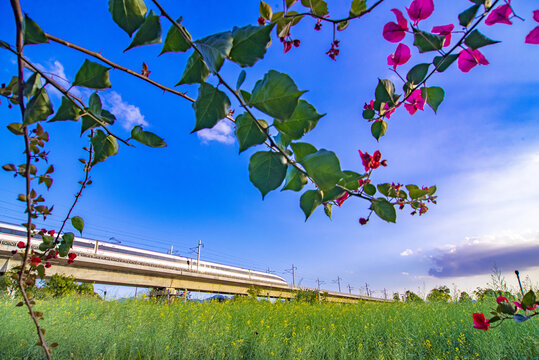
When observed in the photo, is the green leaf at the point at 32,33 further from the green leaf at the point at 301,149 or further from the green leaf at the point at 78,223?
the green leaf at the point at 78,223

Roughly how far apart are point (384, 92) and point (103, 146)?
0.58m

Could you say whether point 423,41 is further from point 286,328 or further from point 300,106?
point 286,328

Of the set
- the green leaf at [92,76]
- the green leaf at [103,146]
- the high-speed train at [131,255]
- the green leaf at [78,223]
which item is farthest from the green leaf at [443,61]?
the high-speed train at [131,255]

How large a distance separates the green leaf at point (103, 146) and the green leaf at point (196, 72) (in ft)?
1.18

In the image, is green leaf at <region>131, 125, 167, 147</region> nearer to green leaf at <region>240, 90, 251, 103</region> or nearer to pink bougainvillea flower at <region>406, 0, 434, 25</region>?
green leaf at <region>240, 90, 251, 103</region>

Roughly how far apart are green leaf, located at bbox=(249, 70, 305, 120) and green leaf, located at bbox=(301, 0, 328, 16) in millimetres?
381

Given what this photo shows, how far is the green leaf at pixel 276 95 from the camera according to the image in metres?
0.27

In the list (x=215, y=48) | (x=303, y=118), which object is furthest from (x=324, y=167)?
(x=215, y=48)

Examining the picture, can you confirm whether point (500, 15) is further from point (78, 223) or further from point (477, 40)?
point (78, 223)

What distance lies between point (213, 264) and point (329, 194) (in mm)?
24659

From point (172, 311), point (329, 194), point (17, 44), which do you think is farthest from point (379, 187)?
point (172, 311)

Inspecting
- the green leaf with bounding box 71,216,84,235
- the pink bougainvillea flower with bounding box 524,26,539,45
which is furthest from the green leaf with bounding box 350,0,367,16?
the green leaf with bounding box 71,216,84,235

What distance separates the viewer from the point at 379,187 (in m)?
0.61

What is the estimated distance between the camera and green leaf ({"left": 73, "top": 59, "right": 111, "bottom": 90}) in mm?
364
